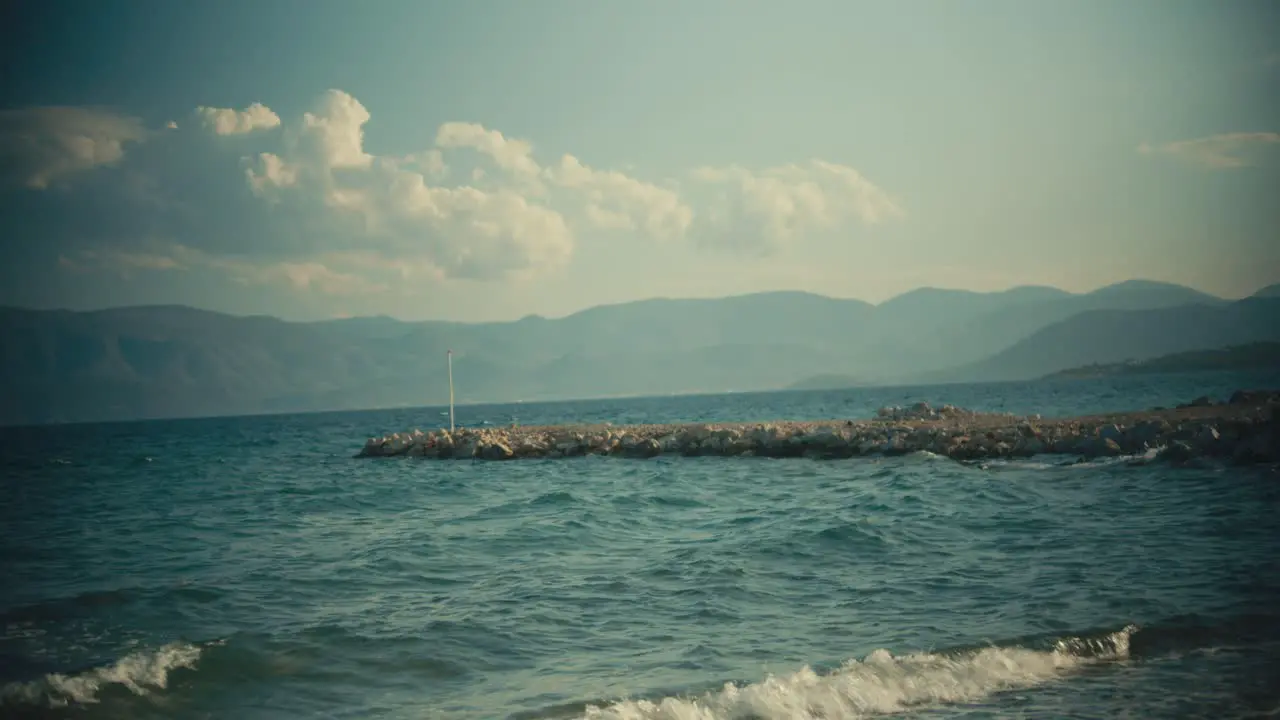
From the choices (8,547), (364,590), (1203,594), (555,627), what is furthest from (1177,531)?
(8,547)

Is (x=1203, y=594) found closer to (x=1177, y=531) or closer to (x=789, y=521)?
(x=1177, y=531)

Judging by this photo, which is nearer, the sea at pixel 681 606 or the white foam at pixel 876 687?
the white foam at pixel 876 687

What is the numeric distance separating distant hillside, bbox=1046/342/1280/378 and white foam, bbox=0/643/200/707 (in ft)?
424

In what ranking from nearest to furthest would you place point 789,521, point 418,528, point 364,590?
1. point 364,590
2. point 789,521
3. point 418,528

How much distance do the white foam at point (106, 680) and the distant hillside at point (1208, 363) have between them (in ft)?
424

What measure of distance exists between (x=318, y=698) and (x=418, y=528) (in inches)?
359

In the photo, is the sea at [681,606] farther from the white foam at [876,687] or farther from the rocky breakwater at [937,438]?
the rocky breakwater at [937,438]

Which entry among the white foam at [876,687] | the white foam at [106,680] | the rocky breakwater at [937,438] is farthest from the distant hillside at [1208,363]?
the white foam at [106,680]

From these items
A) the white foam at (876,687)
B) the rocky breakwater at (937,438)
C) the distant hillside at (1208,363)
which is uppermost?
the distant hillside at (1208,363)

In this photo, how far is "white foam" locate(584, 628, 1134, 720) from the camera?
296 inches

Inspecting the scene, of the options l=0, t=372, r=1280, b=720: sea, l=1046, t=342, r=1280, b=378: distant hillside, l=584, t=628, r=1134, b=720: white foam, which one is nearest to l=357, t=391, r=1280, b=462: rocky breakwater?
l=0, t=372, r=1280, b=720: sea

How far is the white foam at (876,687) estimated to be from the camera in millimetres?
7520

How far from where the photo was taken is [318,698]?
817 cm

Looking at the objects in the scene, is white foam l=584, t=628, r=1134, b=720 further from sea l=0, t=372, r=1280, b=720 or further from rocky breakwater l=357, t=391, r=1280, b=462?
rocky breakwater l=357, t=391, r=1280, b=462
